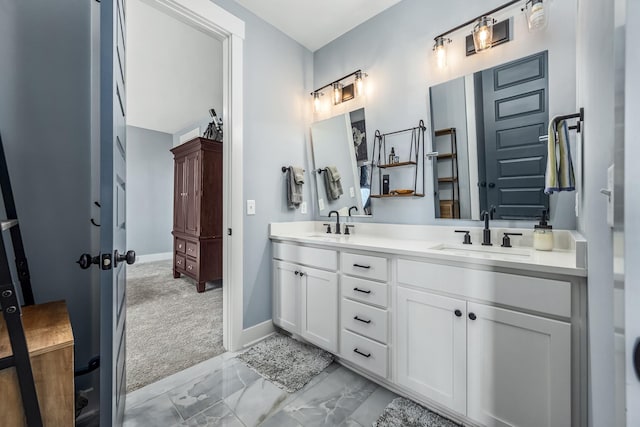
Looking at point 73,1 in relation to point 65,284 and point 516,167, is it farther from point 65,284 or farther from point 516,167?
point 516,167

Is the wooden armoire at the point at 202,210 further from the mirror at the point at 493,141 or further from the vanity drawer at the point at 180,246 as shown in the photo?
the mirror at the point at 493,141

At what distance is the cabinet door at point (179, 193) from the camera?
398 cm

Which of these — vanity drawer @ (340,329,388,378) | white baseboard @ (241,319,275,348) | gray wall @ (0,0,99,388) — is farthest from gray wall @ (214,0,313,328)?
gray wall @ (0,0,99,388)

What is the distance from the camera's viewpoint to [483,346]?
1.22 meters

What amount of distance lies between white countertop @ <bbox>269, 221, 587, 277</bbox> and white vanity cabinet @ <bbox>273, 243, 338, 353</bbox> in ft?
0.38

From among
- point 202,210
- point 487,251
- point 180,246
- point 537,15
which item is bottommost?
point 180,246

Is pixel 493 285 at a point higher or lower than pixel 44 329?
higher

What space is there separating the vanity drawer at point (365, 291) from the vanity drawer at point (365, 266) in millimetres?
39

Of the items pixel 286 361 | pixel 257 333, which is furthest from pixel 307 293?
pixel 257 333

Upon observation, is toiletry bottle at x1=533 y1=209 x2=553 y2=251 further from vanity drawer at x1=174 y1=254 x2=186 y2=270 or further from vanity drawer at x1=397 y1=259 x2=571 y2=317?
vanity drawer at x1=174 y1=254 x2=186 y2=270

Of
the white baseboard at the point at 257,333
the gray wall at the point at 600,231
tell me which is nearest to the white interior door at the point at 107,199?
the white baseboard at the point at 257,333

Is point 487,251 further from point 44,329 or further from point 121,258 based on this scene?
point 44,329

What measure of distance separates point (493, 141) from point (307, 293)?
63.4 inches

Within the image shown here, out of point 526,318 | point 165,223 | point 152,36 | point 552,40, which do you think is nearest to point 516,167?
point 552,40
